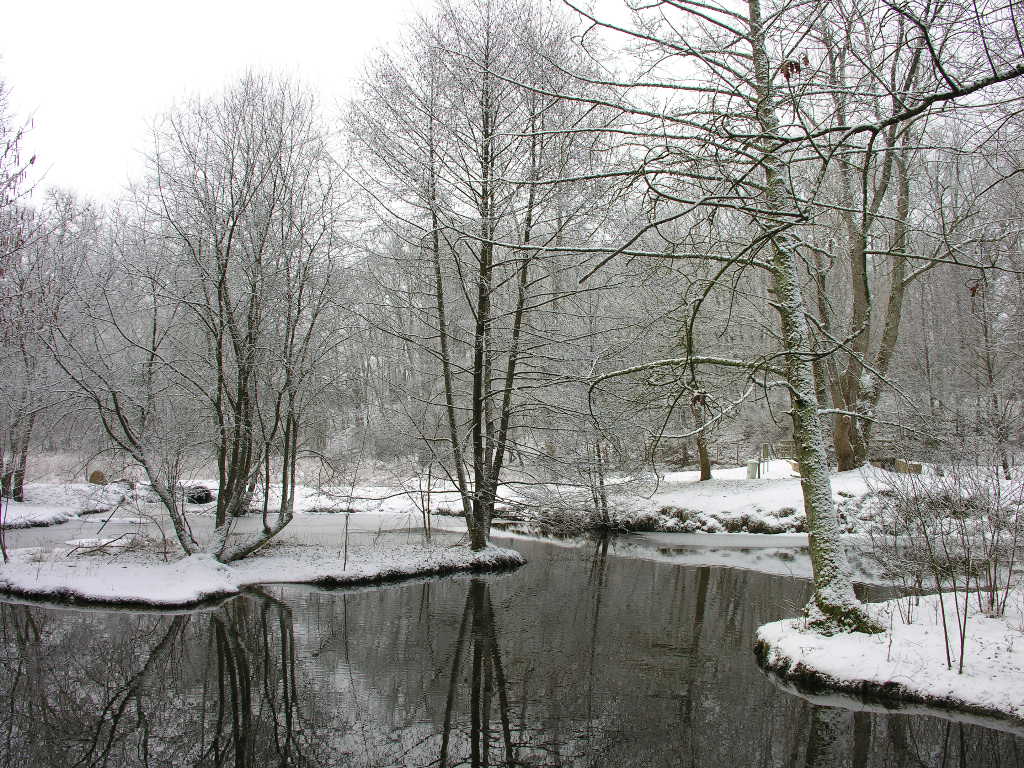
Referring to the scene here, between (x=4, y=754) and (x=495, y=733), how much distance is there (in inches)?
157

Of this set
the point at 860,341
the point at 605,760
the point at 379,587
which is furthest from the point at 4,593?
the point at 860,341

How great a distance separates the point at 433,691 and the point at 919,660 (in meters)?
4.99

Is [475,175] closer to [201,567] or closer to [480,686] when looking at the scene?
[201,567]

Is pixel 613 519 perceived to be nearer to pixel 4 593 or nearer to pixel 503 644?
pixel 503 644

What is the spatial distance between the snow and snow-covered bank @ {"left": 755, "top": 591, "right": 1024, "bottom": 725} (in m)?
18.4

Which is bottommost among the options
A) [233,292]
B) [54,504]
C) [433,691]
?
[433,691]

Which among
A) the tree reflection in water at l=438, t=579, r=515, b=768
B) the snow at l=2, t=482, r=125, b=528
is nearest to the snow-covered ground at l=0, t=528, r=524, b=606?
the tree reflection in water at l=438, t=579, r=515, b=768

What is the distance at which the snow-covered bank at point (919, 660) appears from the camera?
21.5ft

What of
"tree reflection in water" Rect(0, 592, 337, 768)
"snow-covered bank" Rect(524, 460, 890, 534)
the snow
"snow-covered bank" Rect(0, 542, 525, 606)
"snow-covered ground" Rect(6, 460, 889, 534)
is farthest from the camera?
the snow

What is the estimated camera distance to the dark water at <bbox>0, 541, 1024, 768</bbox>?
5.89m

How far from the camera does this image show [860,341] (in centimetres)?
2061

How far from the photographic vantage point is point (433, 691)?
746cm

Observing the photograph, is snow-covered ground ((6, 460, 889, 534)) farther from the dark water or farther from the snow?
the dark water

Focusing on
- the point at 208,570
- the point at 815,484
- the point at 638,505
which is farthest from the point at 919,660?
the point at 638,505
